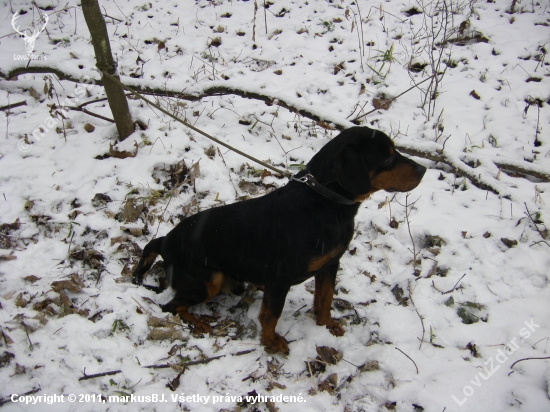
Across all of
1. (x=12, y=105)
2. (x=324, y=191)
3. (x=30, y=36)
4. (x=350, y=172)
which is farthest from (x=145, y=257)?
(x=30, y=36)

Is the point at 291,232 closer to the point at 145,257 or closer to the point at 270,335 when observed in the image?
the point at 270,335

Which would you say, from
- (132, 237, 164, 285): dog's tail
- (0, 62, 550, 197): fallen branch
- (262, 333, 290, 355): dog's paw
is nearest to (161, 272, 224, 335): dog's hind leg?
(132, 237, 164, 285): dog's tail

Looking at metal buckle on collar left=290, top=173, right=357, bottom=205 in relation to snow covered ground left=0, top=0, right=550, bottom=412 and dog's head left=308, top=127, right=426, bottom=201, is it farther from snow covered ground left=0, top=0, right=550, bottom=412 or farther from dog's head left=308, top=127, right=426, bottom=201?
snow covered ground left=0, top=0, right=550, bottom=412

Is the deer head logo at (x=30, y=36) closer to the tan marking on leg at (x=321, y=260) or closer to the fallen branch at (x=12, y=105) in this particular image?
the fallen branch at (x=12, y=105)

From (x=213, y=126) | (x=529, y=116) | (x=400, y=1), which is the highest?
(x=400, y=1)

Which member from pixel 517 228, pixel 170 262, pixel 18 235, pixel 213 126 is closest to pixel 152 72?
pixel 213 126

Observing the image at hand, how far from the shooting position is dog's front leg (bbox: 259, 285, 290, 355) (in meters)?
2.62

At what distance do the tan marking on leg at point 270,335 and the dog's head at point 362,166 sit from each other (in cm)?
98

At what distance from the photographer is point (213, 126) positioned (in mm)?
4883

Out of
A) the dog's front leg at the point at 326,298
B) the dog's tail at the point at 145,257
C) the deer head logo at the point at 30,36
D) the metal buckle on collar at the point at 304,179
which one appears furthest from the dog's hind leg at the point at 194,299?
the deer head logo at the point at 30,36

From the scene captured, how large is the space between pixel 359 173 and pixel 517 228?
2.19 m

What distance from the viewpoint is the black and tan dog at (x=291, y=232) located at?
2469 millimetres

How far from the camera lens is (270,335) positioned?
274 cm

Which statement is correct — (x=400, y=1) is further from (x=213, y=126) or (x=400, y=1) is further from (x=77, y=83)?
(x=77, y=83)
